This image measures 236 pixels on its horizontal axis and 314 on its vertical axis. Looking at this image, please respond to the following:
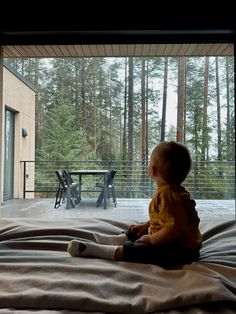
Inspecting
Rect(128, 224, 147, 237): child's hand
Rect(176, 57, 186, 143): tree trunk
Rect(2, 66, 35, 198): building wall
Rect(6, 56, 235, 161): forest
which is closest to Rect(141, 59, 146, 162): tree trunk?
Rect(6, 56, 235, 161): forest

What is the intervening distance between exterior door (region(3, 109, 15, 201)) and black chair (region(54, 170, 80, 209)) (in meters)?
0.66

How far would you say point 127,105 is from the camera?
363 cm

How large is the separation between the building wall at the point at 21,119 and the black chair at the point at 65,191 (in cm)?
58

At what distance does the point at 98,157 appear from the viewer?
409cm

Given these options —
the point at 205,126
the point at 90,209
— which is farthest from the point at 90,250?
the point at 90,209

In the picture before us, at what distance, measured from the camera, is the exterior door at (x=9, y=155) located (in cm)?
444

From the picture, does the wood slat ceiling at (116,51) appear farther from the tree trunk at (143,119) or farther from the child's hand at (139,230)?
the child's hand at (139,230)

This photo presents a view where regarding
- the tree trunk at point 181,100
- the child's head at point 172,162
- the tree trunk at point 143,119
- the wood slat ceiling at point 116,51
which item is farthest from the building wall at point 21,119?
the child's head at point 172,162

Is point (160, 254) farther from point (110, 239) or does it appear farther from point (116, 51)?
point (116, 51)

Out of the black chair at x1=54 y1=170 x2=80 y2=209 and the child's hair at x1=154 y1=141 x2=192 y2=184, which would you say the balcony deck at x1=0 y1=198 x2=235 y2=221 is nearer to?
the black chair at x1=54 y1=170 x2=80 y2=209

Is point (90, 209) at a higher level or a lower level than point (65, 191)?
lower

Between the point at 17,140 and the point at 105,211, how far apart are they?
1.99 meters

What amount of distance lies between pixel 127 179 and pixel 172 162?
3.11 m
